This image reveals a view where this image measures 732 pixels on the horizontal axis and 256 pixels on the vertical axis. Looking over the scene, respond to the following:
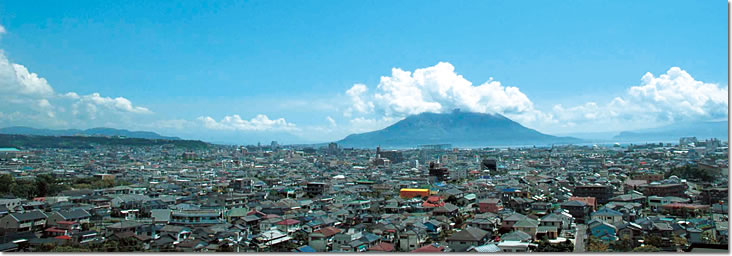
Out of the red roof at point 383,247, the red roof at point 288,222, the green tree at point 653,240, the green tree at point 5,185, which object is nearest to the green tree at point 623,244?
the green tree at point 653,240

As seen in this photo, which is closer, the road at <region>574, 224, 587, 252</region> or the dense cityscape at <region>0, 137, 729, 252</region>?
the road at <region>574, 224, 587, 252</region>

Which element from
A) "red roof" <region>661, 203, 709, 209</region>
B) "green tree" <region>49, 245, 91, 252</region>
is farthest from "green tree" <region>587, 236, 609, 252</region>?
"green tree" <region>49, 245, 91, 252</region>

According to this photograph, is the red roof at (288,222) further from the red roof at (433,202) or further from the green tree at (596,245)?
the green tree at (596,245)

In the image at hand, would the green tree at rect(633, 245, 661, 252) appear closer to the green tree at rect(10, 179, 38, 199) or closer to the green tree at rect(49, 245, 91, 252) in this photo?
the green tree at rect(49, 245, 91, 252)

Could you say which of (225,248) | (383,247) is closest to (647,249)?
(383,247)

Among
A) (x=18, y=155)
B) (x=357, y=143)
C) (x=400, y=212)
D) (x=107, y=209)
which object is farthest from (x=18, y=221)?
(x=357, y=143)

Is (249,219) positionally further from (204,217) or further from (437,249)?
(437,249)
